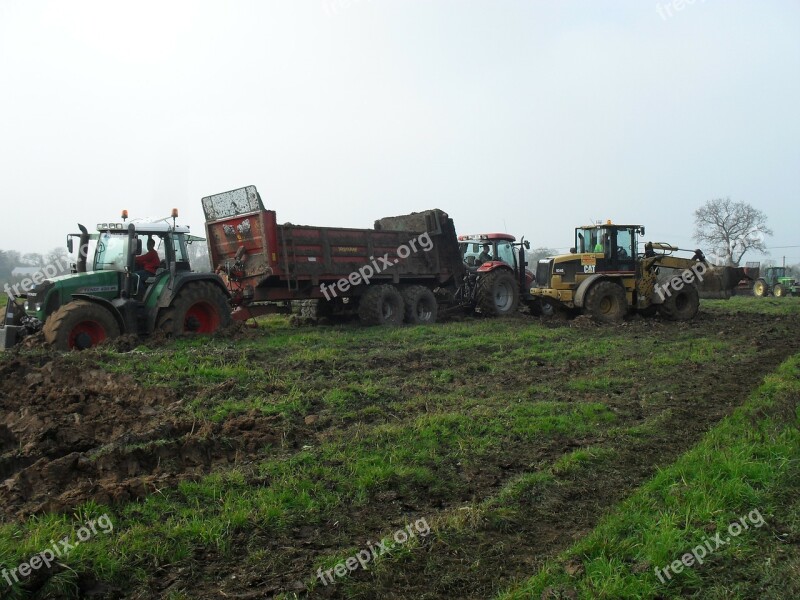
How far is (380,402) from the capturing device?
25.0 ft

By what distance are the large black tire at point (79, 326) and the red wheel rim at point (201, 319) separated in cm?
140

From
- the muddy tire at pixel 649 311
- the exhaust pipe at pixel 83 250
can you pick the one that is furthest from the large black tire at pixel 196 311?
the muddy tire at pixel 649 311

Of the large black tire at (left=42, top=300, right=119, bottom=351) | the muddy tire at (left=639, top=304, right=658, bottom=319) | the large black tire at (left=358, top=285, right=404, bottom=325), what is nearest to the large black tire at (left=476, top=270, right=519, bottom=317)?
the large black tire at (left=358, top=285, right=404, bottom=325)

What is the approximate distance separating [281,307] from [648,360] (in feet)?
24.1

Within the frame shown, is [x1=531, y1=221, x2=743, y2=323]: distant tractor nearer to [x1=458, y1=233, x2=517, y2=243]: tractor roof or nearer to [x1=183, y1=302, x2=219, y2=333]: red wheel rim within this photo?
[x1=458, y1=233, x2=517, y2=243]: tractor roof

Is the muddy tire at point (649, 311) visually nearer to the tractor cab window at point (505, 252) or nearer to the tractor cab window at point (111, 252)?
the tractor cab window at point (505, 252)

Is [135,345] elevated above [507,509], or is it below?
above

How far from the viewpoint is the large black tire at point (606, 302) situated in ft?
53.2

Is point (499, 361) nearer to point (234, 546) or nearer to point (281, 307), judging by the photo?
point (281, 307)

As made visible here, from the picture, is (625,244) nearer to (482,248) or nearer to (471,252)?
(482,248)

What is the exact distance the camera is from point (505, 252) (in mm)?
18812

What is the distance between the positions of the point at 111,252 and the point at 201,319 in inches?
76.4

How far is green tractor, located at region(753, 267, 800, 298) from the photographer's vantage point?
123 feet

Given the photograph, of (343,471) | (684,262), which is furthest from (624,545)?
(684,262)
